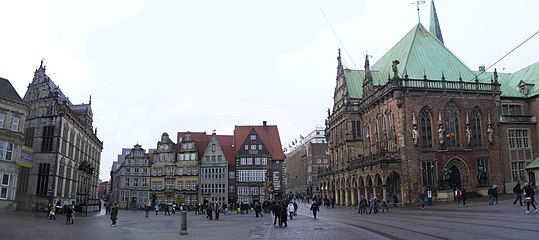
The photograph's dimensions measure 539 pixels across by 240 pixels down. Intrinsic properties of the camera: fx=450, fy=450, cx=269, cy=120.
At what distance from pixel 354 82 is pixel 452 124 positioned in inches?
783

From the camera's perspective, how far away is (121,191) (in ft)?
263

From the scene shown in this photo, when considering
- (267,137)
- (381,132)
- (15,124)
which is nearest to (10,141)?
(15,124)

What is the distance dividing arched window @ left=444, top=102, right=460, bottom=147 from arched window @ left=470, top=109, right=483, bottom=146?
179 cm

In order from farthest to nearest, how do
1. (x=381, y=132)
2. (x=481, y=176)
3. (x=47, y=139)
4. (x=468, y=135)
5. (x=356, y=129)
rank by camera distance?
(x=356, y=129) → (x=381, y=132) → (x=468, y=135) → (x=481, y=176) → (x=47, y=139)

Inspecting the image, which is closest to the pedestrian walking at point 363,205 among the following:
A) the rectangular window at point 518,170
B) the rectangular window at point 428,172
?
the rectangular window at point 428,172

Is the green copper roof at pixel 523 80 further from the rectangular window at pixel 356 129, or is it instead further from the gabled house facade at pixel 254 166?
the gabled house facade at pixel 254 166

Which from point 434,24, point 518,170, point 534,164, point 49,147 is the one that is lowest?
point 518,170

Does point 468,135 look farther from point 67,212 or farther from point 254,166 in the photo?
point 254,166

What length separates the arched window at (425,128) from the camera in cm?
4719

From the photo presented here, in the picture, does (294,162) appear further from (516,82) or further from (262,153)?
(516,82)

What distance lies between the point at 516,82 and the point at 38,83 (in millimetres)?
59038

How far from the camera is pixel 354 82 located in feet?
216

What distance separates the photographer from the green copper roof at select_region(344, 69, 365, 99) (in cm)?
6422

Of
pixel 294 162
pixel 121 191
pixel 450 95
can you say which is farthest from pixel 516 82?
pixel 294 162
